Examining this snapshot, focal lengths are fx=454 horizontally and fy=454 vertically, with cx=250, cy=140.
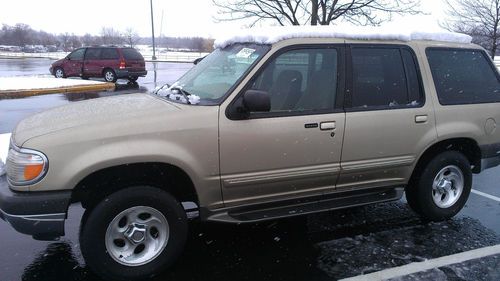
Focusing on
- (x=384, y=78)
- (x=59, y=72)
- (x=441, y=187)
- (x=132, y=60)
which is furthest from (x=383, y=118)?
(x=59, y=72)

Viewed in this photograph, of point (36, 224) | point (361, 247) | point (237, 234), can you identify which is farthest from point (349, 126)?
point (36, 224)

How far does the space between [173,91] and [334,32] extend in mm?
1538

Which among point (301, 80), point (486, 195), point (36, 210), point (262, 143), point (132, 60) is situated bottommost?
point (486, 195)

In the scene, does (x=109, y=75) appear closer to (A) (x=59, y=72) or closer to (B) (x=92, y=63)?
(B) (x=92, y=63)

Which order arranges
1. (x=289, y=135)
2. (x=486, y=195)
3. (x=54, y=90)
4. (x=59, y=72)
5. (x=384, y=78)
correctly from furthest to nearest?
(x=59, y=72)
(x=54, y=90)
(x=486, y=195)
(x=384, y=78)
(x=289, y=135)

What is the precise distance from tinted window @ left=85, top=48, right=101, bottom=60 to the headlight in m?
19.1

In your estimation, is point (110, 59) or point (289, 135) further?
point (110, 59)

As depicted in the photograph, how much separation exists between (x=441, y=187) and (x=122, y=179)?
3.25m

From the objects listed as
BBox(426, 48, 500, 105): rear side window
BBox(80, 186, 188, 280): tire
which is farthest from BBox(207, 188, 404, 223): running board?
BBox(426, 48, 500, 105): rear side window

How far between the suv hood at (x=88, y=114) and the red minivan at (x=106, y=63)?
57.5 ft

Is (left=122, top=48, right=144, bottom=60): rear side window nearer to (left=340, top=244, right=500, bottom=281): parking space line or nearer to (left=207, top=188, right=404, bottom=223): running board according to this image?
(left=207, top=188, right=404, bottom=223): running board

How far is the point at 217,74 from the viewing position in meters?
4.05

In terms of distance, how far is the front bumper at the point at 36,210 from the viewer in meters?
3.10

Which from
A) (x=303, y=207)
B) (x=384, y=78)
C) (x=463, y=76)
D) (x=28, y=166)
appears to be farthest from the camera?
(x=463, y=76)
